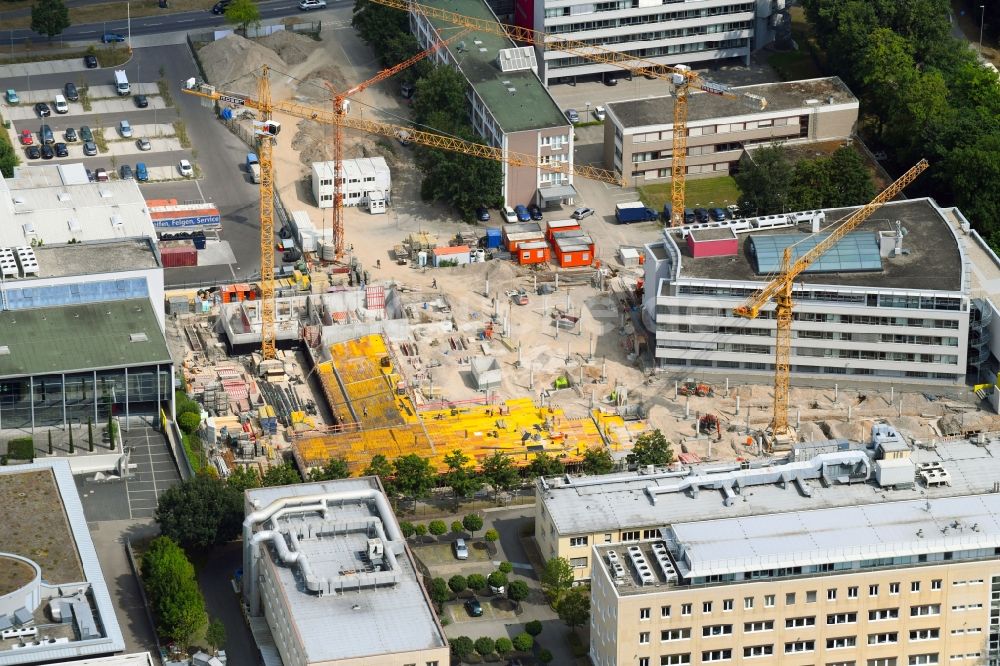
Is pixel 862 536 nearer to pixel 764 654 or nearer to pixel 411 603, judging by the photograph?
pixel 764 654

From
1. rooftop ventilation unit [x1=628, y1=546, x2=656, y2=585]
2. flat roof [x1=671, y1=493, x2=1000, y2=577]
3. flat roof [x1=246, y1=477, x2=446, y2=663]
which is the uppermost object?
flat roof [x1=671, y1=493, x2=1000, y2=577]

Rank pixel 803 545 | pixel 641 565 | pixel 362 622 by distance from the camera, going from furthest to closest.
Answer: pixel 803 545 < pixel 641 565 < pixel 362 622

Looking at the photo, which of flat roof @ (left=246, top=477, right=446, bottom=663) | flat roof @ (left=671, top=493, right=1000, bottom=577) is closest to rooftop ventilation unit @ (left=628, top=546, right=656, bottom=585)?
flat roof @ (left=671, top=493, right=1000, bottom=577)

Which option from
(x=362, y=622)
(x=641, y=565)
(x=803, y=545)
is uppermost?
(x=803, y=545)

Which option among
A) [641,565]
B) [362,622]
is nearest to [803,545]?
[641,565]

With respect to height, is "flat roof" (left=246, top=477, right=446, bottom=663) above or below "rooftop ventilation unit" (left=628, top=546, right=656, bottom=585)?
below

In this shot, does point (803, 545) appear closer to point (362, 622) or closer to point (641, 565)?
point (641, 565)

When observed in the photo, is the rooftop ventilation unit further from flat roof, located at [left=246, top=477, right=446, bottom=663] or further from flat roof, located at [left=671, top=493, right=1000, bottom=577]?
flat roof, located at [left=246, top=477, right=446, bottom=663]

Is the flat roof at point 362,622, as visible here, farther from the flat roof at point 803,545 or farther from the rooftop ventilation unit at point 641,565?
the flat roof at point 803,545

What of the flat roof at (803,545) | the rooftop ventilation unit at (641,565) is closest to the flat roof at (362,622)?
the rooftop ventilation unit at (641,565)
